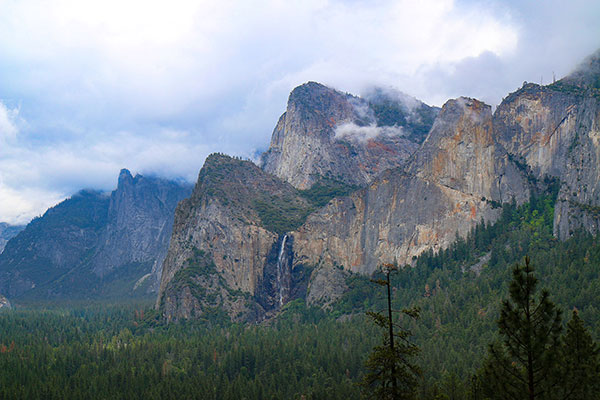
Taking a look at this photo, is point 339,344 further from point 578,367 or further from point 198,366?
point 578,367

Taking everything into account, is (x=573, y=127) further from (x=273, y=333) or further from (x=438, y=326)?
(x=273, y=333)

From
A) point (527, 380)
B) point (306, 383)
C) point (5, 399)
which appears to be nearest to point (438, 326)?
point (306, 383)

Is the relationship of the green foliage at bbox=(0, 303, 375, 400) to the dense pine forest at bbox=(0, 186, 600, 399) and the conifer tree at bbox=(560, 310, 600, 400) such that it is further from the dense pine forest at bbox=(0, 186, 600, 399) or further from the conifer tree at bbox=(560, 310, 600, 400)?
the conifer tree at bbox=(560, 310, 600, 400)

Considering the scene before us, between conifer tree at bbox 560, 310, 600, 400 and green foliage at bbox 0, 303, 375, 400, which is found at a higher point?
conifer tree at bbox 560, 310, 600, 400

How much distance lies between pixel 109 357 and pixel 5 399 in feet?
134

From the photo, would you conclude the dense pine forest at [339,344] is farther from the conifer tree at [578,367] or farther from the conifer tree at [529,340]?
the conifer tree at [529,340]

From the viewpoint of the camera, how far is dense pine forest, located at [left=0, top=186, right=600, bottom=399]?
127m

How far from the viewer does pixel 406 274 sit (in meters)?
198

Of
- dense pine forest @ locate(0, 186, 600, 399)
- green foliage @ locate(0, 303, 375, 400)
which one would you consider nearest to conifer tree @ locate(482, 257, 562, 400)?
dense pine forest @ locate(0, 186, 600, 399)

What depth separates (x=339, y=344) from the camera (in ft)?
518

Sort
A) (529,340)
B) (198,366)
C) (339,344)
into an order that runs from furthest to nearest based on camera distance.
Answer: (339,344) → (198,366) → (529,340)

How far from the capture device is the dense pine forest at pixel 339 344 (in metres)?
127

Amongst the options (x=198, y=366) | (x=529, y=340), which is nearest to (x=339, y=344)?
(x=198, y=366)

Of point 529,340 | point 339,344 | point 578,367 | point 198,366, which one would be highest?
point 529,340
